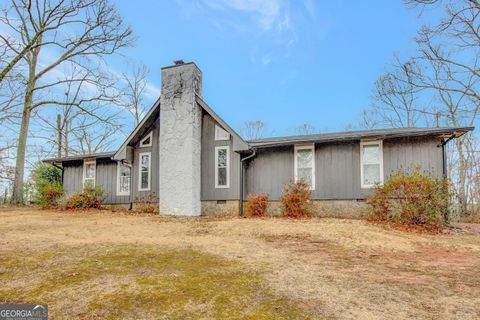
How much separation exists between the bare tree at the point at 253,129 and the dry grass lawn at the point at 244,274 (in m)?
24.3

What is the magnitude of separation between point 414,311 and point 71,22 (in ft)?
74.0

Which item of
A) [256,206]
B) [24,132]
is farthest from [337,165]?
[24,132]

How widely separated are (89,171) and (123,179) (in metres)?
2.72

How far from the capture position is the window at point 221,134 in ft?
45.7

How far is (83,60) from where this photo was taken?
2017 cm

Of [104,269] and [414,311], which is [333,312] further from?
[104,269]

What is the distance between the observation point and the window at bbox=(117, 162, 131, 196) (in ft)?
53.0

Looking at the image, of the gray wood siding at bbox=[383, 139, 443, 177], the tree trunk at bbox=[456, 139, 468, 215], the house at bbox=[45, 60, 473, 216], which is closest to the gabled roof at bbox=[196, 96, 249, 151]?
the house at bbox=[45, 60, 473, 216]

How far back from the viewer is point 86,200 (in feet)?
49.9

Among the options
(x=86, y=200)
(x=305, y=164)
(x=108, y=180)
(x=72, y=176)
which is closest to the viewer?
(x=305, y=164)

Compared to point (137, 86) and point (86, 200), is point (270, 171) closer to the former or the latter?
point (86, 200)

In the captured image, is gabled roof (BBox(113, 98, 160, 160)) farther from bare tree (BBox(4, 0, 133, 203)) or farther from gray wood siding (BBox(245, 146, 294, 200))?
bare tree (BBox(4, 0, 133, 203))

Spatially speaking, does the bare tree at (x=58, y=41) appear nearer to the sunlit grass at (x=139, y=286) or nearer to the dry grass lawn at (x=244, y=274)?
the dry grass lawn at (x=244, y=274)

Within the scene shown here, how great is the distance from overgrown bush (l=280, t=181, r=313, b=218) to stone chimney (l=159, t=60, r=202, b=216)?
400 centimetres
